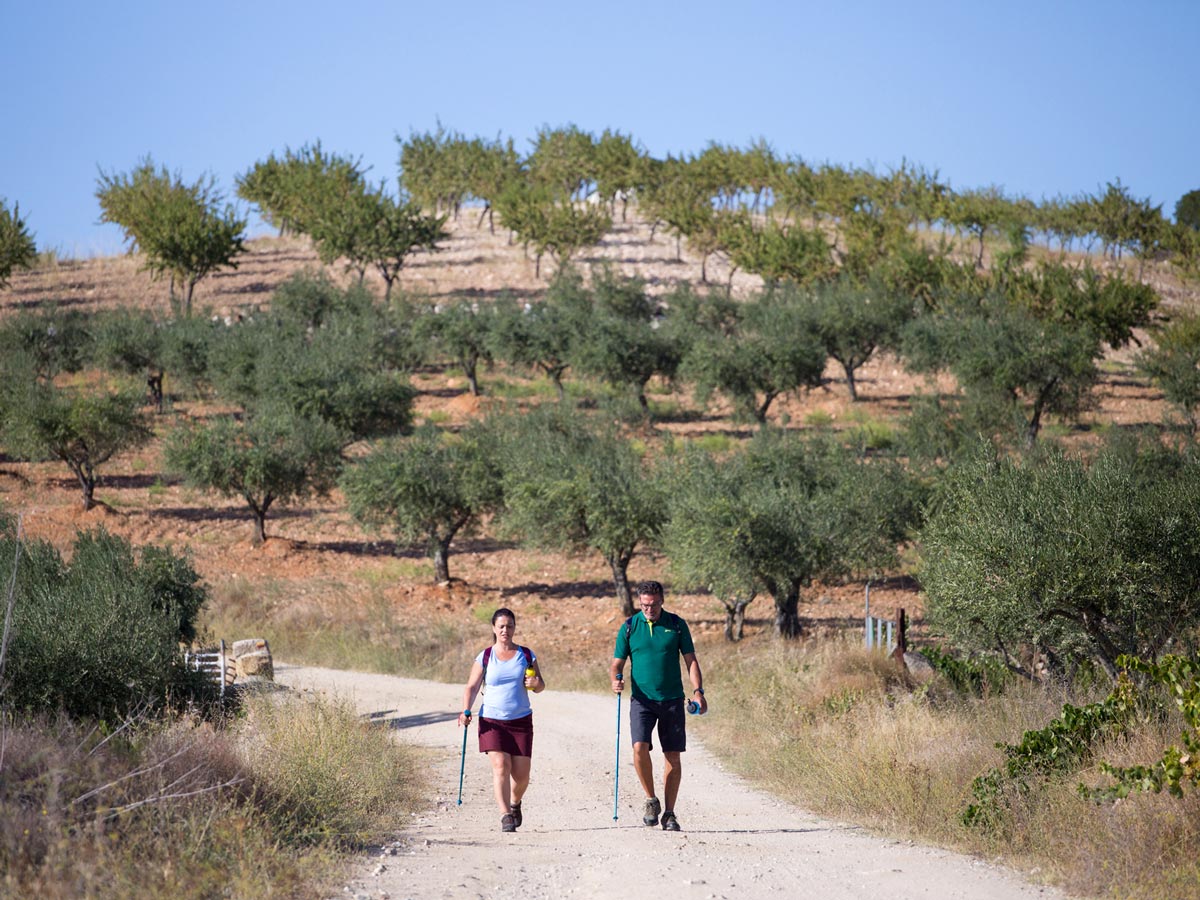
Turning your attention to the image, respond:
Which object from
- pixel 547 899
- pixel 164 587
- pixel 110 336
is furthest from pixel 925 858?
pixel 110 336

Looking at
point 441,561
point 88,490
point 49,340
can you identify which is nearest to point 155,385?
point 49,340

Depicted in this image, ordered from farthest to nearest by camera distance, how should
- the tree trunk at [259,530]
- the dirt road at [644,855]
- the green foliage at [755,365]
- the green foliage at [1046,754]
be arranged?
1. the green foliage at [755,365]
2. the tree trunk at [259,530]
3. the green foliage at [1046,754]
4. the dirt road at [644,855]

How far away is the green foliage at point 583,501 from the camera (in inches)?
1033

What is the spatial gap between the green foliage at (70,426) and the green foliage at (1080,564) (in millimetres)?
27154

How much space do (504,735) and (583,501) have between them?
18.0 meters

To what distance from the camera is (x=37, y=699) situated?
1066 cm

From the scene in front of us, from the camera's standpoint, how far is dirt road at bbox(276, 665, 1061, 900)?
688cm

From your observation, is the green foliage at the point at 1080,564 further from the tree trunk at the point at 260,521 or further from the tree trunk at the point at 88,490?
the tree trunk at the point at 88,490

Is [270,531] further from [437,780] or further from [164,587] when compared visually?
[437,780]

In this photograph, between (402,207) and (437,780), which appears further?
(402,207)

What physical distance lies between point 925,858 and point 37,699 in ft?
25.9

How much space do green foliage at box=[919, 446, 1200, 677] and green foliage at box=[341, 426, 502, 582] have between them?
17464 millimetres

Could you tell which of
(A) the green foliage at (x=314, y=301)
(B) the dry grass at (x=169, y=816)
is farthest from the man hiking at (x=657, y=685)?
(A) the green foliage at (x=314, y=301)

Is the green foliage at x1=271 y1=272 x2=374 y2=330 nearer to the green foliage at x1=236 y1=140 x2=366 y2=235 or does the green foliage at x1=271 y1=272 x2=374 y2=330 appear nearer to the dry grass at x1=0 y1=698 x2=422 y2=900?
the green foliage at x1=236 y1=140 x2=366 y2=235
